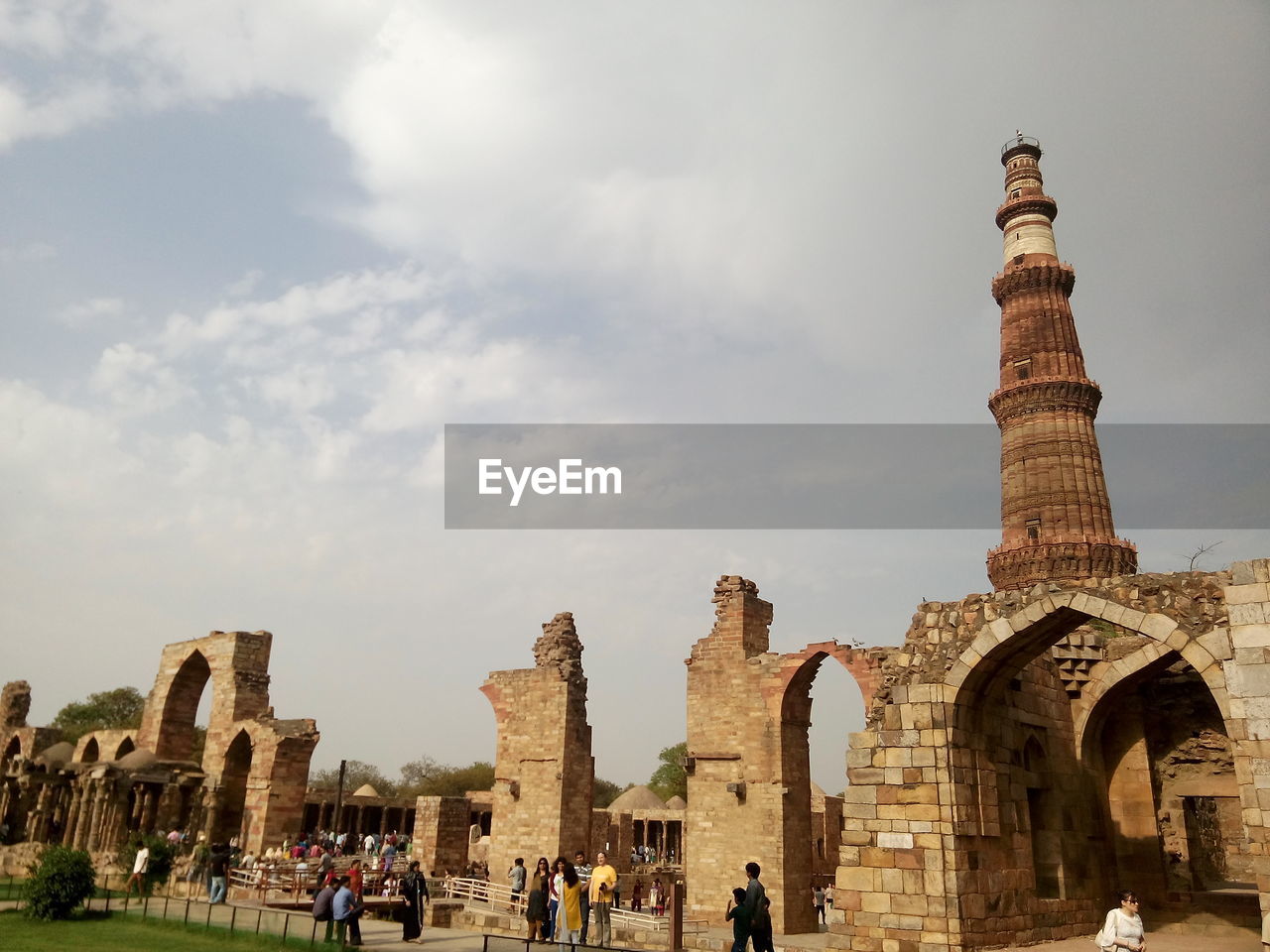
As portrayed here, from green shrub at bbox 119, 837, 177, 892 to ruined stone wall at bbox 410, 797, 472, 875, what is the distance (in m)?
4.81

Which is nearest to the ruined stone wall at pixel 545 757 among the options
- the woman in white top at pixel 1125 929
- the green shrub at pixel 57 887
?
the green shrub at pixel 57 887

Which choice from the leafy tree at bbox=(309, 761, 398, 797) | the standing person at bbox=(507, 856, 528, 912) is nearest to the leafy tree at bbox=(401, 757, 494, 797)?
the leafy tree at bbox=(309, 761, 398, 797)

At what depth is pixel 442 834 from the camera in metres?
18.3

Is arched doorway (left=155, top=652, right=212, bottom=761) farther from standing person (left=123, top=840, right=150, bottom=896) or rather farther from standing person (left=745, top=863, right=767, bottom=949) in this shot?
standing person (left=745, top=863, right=767, bottom=949)

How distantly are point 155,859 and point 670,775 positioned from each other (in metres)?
37.4

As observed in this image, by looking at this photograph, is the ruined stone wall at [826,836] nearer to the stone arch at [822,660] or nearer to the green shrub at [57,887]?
the stone arch at [822,660]

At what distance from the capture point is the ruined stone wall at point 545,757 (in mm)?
17484

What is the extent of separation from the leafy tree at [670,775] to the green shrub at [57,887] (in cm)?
3581

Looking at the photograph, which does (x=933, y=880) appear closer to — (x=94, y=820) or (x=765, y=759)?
(x=765, y=759)

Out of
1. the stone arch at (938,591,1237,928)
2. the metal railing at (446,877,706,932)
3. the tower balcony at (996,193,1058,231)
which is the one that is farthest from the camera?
the tower balcony at (996,193,1058,231)

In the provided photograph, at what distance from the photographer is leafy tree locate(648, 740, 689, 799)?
46.0 meters

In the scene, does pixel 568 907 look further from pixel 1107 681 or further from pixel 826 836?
pixel 826 836

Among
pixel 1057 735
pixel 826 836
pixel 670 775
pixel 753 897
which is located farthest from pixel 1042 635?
pixel 670 775

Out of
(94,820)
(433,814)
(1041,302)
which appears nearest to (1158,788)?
(433,814)
